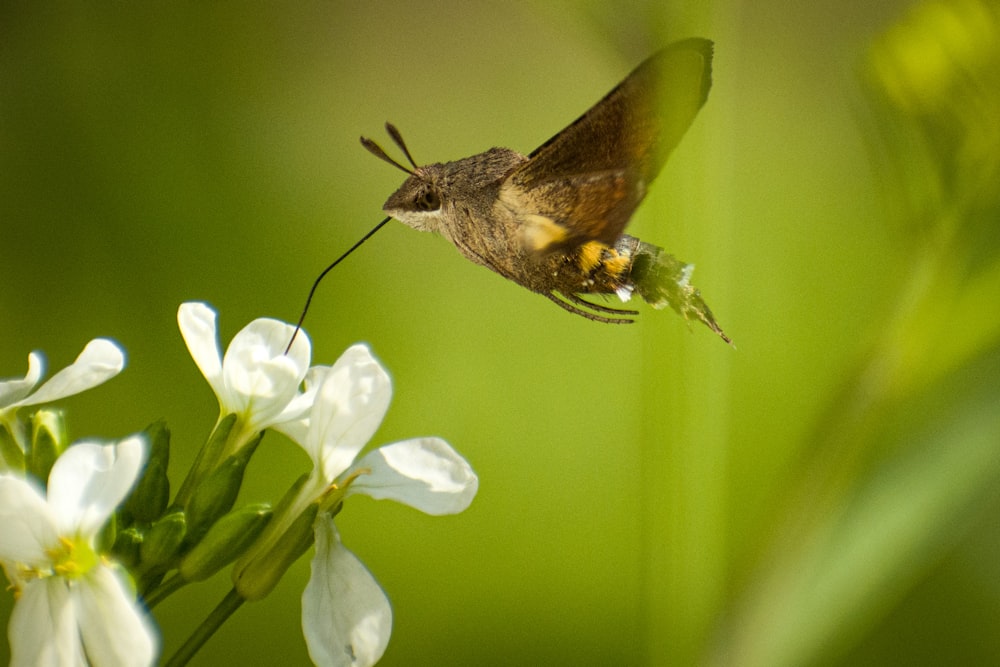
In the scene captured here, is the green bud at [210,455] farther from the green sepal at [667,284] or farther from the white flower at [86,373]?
the green sepal at [667,284]

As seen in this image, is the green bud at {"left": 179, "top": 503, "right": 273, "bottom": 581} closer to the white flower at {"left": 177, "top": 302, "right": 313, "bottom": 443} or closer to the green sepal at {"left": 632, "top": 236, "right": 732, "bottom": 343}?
the white flower at {"left": 177, "top": 302, "right": 313, "bottom": 443}

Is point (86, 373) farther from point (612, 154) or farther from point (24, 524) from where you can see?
point (612, 154)

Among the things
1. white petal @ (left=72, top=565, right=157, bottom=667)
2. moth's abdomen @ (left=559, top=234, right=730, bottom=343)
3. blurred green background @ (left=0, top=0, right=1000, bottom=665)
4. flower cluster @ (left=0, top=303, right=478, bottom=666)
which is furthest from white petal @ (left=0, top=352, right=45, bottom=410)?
blurred green background @ (left=0, top=0, right=1000, bottom=665)

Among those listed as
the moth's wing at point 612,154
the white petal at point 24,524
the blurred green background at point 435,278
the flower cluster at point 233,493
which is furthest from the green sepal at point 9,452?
the blurred green background at point 435,278

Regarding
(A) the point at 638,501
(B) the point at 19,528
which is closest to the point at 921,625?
(A) the point at 638,501

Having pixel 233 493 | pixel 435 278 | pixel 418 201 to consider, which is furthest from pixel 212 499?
pixel 435 278

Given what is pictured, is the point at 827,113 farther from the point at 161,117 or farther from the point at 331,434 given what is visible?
the point at 331,434

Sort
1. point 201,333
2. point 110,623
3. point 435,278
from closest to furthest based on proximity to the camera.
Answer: point 110,623 < point 201,333 < point 435,278
